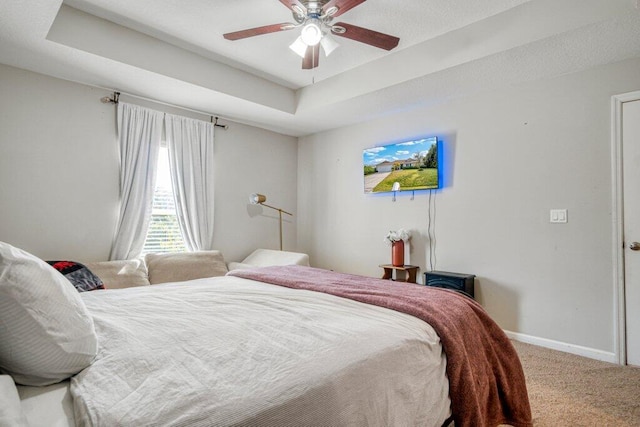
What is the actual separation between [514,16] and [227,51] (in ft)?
8.03

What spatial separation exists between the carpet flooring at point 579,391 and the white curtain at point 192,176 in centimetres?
349

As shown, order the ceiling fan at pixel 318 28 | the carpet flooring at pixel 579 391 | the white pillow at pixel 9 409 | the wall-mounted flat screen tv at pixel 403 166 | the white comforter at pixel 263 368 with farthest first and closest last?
the wall-mounted flat screen tv at pixel 403 166
the ceiling fan at pixel 318 28
the carpet flooring at pixel 579 391
the white comforter at pixel 263 368
the white pillow at pixel 9 409

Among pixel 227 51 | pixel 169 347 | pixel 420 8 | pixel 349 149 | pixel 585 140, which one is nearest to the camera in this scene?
pixel 169 347

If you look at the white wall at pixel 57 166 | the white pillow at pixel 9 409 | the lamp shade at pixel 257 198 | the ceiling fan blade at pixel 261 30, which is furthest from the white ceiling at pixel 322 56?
the white pillow at pixel 9 409

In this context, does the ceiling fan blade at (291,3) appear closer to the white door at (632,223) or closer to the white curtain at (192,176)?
the white curtain at (192,176)

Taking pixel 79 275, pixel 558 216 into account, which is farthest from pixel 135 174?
pixel 558 216

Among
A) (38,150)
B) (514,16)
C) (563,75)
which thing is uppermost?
(514,16)

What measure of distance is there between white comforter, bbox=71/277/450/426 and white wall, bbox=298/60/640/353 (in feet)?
7.36

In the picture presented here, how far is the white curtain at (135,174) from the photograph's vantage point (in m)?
3.47

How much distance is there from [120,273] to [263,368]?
107 inches

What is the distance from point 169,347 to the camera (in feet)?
3.84

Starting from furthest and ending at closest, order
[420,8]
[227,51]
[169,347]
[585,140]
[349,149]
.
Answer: [349,149], [227,51], [585,140], [420,8], [169,347]

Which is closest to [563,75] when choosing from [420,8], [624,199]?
[624,199]

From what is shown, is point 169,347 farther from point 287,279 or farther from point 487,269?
point 487,269
